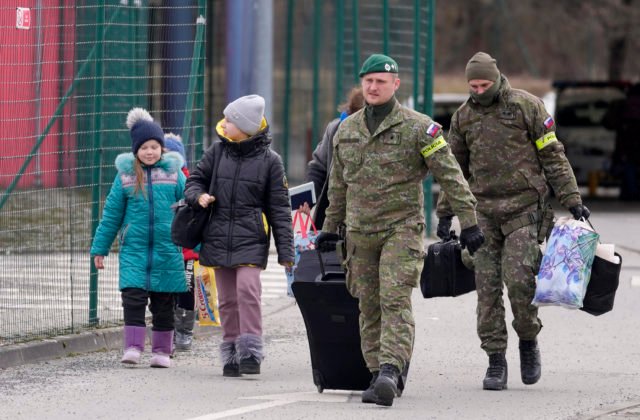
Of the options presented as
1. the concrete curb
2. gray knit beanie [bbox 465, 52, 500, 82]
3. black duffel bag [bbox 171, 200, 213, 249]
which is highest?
gray knit beanie [bbox 465, 52, 500, 82]

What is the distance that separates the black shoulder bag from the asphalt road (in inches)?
31.3

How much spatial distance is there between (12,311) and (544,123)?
12.6 feet

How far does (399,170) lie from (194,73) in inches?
138

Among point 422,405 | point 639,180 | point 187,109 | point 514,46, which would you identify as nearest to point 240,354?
point 422,405

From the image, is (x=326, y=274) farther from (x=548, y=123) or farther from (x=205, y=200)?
(x=548, y=123)

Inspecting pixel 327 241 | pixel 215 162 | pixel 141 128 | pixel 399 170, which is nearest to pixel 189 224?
pixel 215 162

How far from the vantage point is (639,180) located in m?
26.5

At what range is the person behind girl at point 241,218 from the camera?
8789 millimetres

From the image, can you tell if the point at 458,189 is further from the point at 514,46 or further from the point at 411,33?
the point at 514,46

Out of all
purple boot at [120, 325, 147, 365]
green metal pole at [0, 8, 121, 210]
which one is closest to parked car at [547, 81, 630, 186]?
green metal pole at [0, 8, 121, 210]

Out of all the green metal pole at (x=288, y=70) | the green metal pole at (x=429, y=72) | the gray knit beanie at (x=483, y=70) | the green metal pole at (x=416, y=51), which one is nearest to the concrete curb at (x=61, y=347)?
the gray knit beanie at (x=483, y=70)

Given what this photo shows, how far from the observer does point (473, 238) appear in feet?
25.5

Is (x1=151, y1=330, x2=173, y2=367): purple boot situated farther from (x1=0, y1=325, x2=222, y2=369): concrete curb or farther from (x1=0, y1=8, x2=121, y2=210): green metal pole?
(x1=0, y1=8, x2=121, y2=210): green metal pole

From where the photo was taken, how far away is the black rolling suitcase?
8.05m
